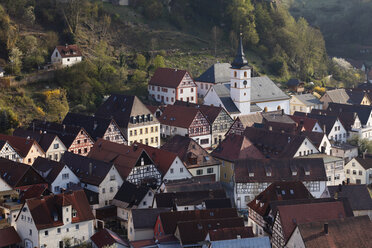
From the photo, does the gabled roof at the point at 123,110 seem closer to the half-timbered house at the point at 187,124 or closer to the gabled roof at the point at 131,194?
the half-timbered house at the point at 187,124

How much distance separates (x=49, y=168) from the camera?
189ft

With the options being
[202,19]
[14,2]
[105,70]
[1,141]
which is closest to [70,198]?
[1,141]

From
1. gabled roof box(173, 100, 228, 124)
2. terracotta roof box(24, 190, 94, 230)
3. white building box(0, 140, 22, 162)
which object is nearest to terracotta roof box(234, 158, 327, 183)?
terracotta roof box(24, 190, 94, 230)

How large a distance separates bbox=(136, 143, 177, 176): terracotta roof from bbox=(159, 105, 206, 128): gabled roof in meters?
13.0

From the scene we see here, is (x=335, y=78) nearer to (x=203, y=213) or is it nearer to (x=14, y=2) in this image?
(x=14, y=2)

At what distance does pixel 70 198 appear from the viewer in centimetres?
5109

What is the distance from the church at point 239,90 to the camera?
8319cm

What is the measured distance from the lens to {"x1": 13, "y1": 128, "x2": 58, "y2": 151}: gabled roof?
64062mm

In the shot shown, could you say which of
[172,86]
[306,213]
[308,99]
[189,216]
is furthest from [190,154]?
[308,99]

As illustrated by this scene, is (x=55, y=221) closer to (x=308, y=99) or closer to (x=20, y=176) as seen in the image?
(x=20, y=176)

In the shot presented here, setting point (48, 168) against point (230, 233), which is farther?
point (48, 168)

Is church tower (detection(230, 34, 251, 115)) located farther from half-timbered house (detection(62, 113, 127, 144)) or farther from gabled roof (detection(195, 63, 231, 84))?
half-timbered house (detection(62, 113, 127, 144))

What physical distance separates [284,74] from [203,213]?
62.8m

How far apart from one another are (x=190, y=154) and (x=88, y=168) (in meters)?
9.60
